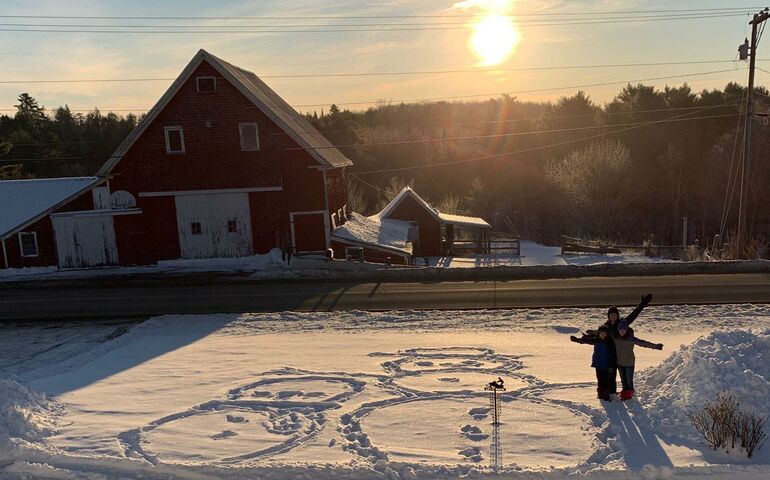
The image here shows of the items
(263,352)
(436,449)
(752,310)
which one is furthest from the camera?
(752,310)

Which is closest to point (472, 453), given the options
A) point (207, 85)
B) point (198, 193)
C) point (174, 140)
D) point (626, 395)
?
point (626, 395)

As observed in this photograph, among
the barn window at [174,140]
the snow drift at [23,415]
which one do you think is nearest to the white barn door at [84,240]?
the barn window at [174,140]

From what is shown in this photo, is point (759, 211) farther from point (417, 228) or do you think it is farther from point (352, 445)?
point (352, 445)

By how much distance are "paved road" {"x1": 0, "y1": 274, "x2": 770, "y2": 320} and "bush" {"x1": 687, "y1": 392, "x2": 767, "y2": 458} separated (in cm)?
1023

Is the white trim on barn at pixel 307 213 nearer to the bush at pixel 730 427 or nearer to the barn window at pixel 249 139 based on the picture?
the barn window at pixel 249 139

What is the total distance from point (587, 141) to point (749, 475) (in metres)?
71.3

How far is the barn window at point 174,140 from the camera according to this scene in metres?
29.6

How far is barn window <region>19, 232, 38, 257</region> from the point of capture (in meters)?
30.6

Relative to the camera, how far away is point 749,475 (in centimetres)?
730

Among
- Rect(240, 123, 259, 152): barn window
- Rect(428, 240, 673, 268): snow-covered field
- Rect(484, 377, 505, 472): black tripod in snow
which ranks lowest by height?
Rect(428, 240, 673, 268): snow-covered field

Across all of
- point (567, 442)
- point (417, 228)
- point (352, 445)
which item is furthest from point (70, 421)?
point (417, 228)

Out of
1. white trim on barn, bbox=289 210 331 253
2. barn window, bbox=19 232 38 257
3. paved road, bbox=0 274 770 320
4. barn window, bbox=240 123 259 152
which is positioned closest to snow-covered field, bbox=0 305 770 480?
paved road, bbox=0 274 770 320

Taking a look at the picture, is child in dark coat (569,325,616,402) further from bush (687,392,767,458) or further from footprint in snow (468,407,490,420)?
footprint in snow (468,407,490,420)

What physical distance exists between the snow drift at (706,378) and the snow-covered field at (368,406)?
1.0 inches
